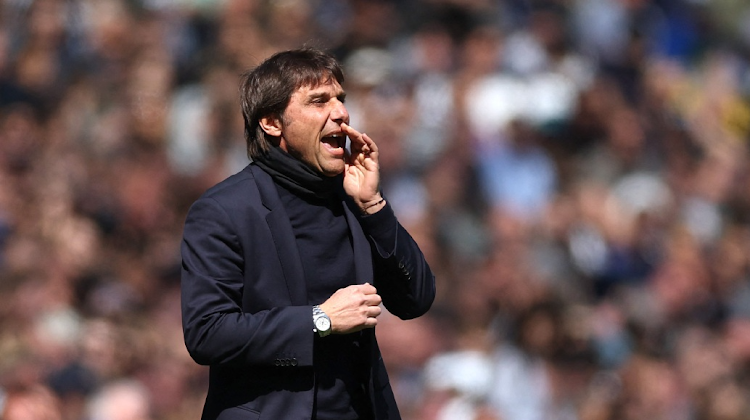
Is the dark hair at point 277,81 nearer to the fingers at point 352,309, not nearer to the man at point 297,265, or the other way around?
the man at point 297,265

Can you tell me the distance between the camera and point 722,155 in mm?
10078

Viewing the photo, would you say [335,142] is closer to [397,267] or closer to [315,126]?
[315,126]

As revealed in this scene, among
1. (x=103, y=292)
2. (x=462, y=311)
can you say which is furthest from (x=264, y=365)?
(x=103, y=292)

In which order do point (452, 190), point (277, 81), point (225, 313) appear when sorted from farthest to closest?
1. point (452, 190)
2. point (277, 81)
3. point (225, 313)

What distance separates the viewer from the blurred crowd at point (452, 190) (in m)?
7.14

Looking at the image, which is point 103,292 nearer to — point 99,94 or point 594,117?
point 99,94

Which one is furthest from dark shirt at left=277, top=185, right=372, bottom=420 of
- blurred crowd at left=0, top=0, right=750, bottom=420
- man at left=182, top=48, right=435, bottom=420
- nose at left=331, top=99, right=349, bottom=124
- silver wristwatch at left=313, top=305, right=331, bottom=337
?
blurred crowd at left=0, top=0, right=750, bottom=420

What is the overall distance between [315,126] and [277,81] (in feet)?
0.55

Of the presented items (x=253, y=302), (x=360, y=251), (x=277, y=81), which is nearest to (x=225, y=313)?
(x=253, y=302)

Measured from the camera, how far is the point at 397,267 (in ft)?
11.7

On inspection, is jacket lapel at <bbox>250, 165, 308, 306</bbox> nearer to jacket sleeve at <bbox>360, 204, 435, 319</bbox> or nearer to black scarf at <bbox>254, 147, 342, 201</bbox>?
black scarf at <bbox>254, 147, 342, 201</bbox>

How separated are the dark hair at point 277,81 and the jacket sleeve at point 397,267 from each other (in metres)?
0.39

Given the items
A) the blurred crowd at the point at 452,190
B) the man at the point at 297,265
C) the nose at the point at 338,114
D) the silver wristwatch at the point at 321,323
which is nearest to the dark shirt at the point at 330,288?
the man at the point at 297,265

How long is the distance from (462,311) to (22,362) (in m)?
2.54
